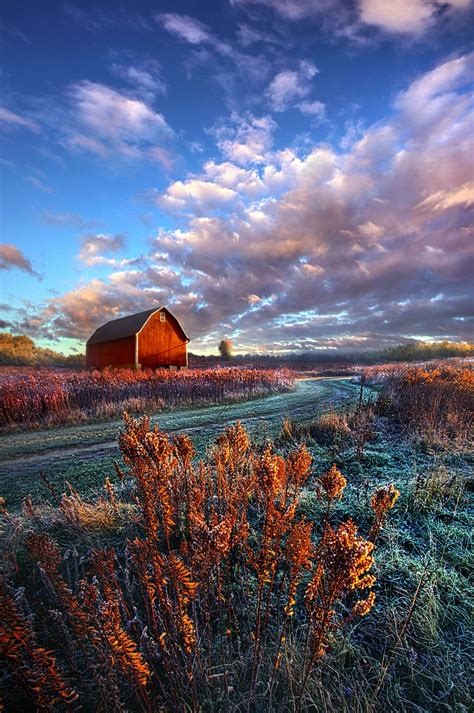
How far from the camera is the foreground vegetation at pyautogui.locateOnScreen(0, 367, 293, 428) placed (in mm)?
12609

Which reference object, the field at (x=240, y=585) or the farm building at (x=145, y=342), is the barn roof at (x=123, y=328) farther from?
the field at (x=240, y=585)

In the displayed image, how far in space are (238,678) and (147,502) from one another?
51.7 inches

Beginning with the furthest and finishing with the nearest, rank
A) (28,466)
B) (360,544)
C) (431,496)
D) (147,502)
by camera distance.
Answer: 1. (28,466)
2. (431,496)
3. (147,502)
4. (360,544)

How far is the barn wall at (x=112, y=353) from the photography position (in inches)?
1230

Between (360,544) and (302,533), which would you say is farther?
(302,533)

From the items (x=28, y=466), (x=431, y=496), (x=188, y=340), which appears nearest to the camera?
(x=431, y=496)

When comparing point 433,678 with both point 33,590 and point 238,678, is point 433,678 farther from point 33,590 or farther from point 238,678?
point 33,590

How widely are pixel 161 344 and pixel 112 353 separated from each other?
208 inches

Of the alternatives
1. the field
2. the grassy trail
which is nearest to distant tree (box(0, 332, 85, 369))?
the grassy trail

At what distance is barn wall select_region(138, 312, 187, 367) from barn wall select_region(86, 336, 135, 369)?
963mm

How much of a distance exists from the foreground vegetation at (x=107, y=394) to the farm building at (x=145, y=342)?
526 inches

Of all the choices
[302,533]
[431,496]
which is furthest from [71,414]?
[302,533]

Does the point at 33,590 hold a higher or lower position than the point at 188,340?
lower

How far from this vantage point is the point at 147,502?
1.99m
